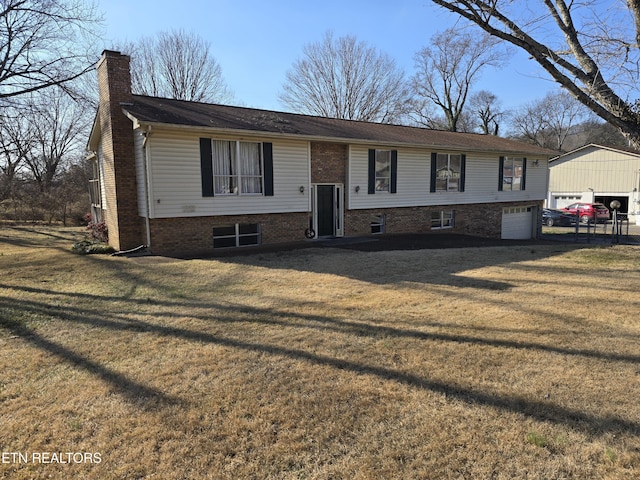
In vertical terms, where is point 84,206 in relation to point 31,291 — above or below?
above

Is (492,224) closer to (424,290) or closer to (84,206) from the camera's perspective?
(424,290)

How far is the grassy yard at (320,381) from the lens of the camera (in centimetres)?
271

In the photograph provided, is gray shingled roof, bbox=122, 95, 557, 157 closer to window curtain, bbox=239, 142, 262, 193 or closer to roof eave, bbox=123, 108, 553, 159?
roof eave, bbox=123, 108, 553, 159

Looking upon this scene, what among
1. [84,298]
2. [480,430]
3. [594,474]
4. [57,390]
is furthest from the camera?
[84,298]

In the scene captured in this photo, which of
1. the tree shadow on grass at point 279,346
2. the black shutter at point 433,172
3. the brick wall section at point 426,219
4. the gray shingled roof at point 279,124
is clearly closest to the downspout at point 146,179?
the gray shingled roof at point 279,124

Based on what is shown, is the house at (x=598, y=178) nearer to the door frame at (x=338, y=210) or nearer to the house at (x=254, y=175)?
the house at (x=254, y=175)

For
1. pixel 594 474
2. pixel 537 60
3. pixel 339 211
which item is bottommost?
pixel 594 474

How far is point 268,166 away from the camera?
12758mm

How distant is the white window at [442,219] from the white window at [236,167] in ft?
27.9

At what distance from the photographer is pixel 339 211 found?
14.8 meters

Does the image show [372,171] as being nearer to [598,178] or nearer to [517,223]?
[517,223]

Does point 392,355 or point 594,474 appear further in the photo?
point 392,355

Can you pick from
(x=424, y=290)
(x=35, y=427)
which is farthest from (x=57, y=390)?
(x=424, y=290)

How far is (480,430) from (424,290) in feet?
14.1
